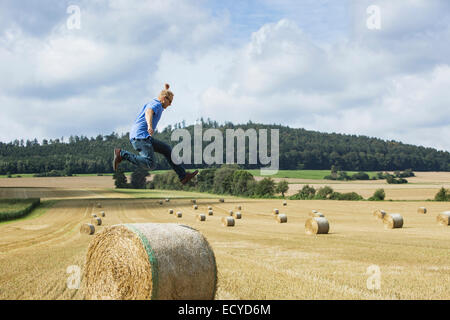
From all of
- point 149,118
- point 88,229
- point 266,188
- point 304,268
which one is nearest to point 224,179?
point 266,188

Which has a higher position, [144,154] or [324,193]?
[144,154]

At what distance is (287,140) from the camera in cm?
15612

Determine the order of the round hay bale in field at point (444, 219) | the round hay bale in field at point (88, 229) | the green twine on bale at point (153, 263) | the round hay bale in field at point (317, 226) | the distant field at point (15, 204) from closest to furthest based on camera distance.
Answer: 1. the green twine on bale at point (153, 263)
2. the round hay bale in field at point (317, 226)
3. the round hay bale in field at point (88, 229)
4. the round hay bale in field at point (444, 219)
5. the distant field at point (15, 204)

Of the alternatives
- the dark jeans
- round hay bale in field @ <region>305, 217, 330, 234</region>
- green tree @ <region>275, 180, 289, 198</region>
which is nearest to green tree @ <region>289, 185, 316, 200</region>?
green tree @ <region>275, 180, 289, 198</region>

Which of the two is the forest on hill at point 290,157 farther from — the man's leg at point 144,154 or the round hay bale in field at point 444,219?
the man's leg at point 144,154

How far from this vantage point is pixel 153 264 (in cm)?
816

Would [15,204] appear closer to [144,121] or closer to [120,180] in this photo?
[120,180]

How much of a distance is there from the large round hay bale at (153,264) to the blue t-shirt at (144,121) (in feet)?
6.49

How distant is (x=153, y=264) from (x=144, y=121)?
2.52m

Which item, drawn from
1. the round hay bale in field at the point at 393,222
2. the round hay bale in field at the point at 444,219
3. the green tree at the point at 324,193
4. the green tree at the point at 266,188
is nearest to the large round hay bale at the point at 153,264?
the round hay bale in field at the point at 393,222

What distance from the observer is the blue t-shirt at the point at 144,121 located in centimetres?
765

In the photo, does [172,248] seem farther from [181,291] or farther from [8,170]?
[8,170]

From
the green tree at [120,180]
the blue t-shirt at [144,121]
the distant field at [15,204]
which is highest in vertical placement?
the blue t-shirt at [144,121]
